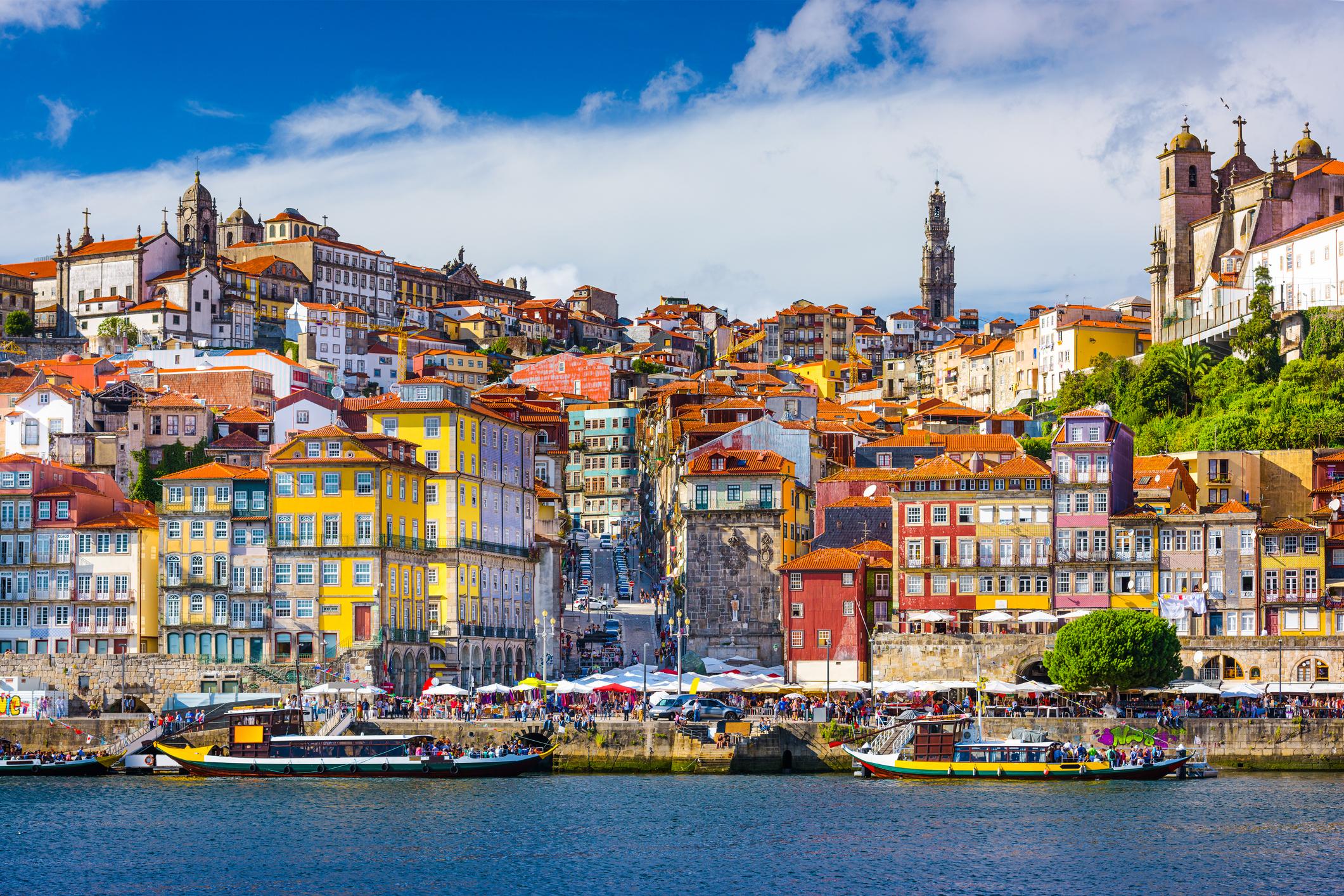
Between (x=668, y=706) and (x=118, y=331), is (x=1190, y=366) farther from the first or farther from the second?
(x=118, y=331)

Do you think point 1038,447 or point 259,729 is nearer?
point 259,729

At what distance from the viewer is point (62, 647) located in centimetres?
8756

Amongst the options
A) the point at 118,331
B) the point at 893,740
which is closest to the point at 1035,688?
the point at 893,740

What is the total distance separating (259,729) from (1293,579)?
39555mm

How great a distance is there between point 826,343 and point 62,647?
111 m

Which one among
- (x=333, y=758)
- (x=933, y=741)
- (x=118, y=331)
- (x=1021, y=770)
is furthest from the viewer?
(x=118, y=331)

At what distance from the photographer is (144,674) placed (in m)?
82.0

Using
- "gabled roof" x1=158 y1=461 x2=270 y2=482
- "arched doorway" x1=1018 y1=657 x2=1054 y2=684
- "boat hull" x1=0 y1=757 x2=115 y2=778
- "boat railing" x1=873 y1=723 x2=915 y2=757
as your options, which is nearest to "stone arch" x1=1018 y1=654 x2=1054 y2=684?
"arched doorway" x1=1018 y1=657 x2=1054 y2=684

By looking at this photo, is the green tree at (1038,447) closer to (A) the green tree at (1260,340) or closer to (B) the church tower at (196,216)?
(A) the green tree at (1260,340)

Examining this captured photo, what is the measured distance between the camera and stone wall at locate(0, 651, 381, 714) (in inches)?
3145

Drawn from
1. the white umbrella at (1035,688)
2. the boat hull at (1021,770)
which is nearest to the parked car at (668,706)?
the boat hull at (1021,770)

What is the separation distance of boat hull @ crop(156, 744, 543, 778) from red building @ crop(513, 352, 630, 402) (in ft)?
261

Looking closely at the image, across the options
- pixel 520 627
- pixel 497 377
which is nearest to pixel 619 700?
pixel 520 627

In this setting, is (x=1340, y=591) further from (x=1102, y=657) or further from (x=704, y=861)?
(x=704, y=861)
